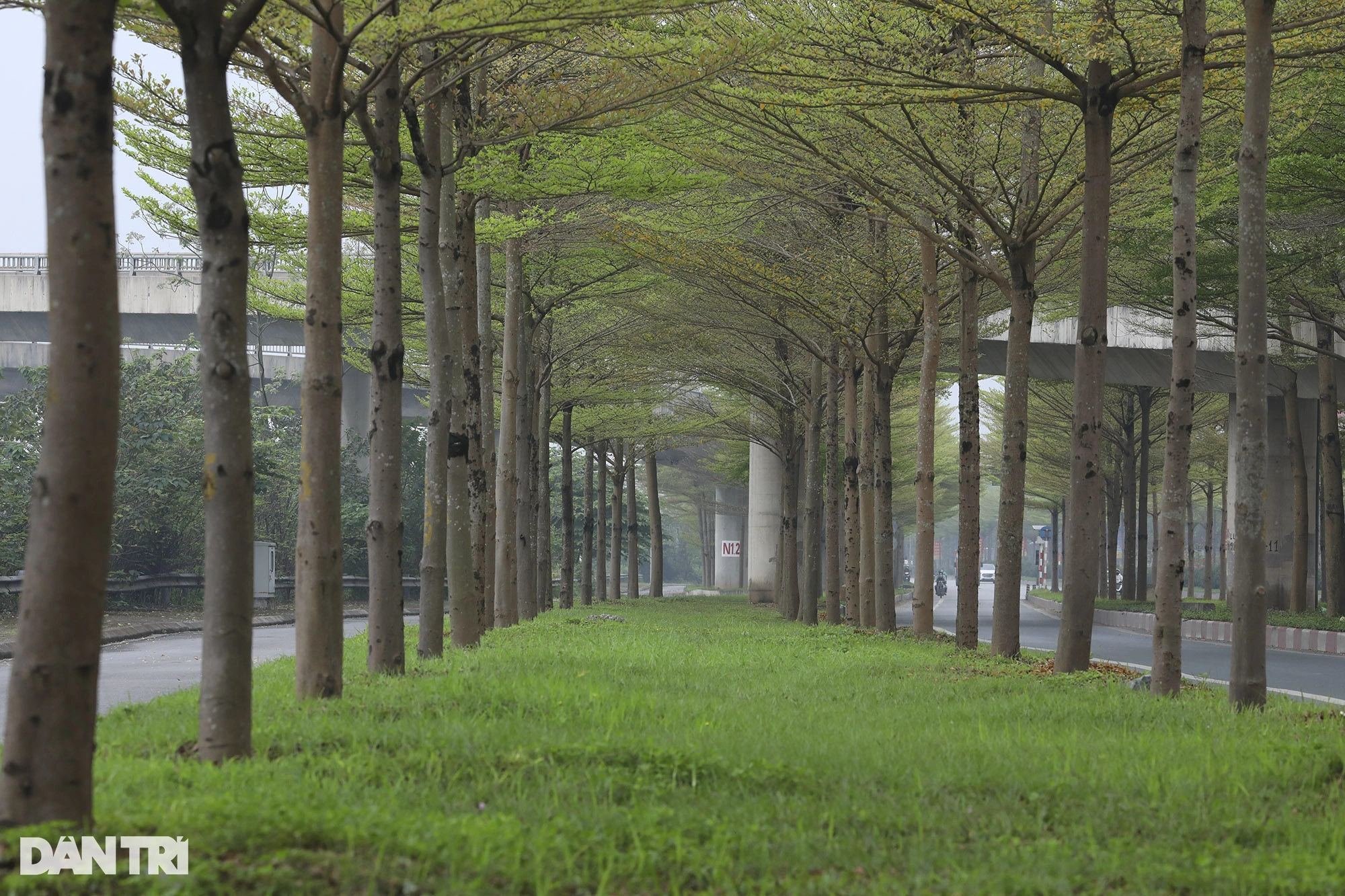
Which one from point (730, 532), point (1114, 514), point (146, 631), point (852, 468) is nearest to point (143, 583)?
point (146, 631)

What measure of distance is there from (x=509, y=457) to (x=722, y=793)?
1197 centimetres

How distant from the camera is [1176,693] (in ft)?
31.7

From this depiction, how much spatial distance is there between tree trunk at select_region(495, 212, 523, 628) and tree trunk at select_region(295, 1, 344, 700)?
8.70 meters

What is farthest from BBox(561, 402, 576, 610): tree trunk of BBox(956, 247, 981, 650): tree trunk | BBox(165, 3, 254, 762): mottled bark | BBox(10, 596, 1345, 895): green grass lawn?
BBox(165, 3, 254, 762): mottled bark

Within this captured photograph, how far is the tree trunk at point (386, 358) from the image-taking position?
923 cm

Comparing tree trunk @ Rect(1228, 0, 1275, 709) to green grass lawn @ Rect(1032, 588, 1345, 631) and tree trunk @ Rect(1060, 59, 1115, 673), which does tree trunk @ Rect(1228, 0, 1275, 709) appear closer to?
tree trunk @ Rect(1060, 59, 1115, 673)

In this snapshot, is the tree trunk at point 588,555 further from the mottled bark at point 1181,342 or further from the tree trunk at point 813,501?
the mottled bark at point 1181,342

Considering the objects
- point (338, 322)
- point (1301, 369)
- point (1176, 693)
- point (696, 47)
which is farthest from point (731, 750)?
point (1301, 369)

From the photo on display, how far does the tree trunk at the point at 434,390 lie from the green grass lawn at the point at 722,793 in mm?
1862

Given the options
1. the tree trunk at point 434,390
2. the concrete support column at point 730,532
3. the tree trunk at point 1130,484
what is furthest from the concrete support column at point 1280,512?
the tree trunk at point 434,390

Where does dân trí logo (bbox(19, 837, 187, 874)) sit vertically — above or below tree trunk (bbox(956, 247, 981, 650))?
below

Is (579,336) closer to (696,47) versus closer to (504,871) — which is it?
(696,47)

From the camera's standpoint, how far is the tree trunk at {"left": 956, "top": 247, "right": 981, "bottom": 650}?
14.7 m

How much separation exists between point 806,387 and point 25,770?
71.1 feet
